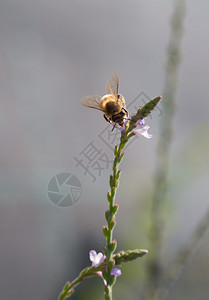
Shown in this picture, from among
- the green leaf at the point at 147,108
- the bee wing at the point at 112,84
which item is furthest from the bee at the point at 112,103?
the green leaf at the point at 147,108

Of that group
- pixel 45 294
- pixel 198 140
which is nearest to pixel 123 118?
pixel 198 140

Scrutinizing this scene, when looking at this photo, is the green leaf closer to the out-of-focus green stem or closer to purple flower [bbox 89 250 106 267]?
purple flower [bbox 89 250 106 267]

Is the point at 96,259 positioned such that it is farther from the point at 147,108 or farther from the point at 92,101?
the point at 92,101

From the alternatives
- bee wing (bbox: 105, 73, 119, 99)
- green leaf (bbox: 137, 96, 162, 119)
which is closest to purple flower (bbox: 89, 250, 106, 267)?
green leaf (bbox: 137, 96, 162, 119)

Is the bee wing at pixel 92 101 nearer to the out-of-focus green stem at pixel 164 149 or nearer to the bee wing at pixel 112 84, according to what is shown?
the bee wing at pixel 112 84

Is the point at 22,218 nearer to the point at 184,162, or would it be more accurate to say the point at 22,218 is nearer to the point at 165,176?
the point at 184,162

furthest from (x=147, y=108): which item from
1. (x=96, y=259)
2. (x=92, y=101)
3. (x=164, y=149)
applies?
(x=164, y=149)

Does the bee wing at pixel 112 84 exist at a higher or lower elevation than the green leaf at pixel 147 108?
higher
